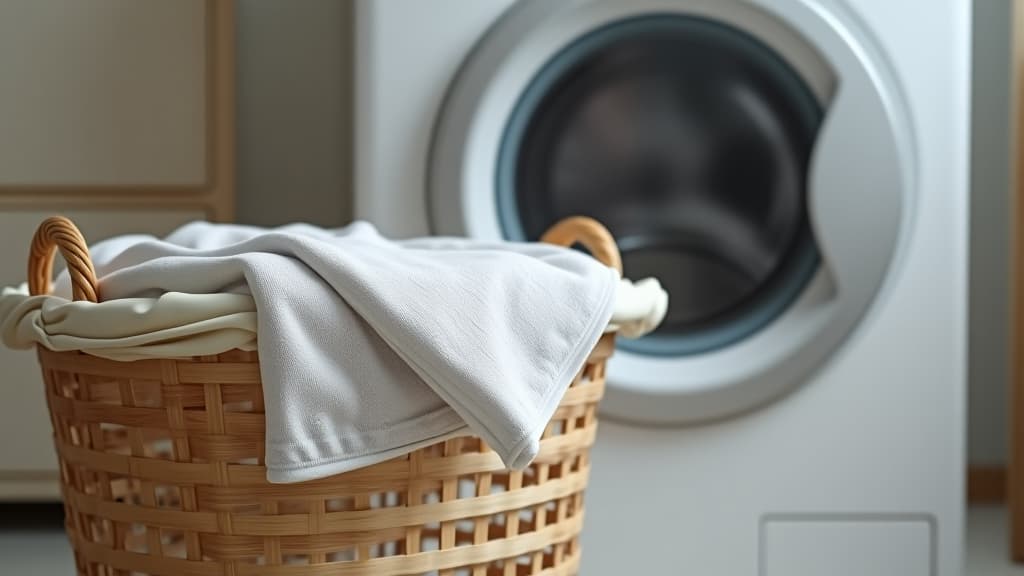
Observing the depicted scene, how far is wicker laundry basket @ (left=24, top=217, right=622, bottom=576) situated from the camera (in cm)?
62

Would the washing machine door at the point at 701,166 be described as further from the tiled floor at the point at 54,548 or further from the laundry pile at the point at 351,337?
the tiled floor at the point at 54,548

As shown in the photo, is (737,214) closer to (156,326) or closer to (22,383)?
(156,326)

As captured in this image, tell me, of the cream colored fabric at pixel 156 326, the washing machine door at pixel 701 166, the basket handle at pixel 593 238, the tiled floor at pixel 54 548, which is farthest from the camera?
the tiled floor at pixel 54 548

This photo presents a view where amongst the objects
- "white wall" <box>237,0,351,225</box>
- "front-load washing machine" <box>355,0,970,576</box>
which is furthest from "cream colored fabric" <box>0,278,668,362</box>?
"white wall" <box>237,0,351,225</box>

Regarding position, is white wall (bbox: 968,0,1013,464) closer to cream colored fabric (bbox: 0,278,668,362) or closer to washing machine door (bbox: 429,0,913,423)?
washing machine door (bbox: 429,0,913,423)

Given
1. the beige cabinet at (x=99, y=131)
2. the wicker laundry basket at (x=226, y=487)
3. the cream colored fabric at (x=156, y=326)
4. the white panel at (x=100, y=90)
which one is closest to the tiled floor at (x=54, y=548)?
the beige cabinet at (x=99, y=131)

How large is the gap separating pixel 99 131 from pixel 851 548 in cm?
108

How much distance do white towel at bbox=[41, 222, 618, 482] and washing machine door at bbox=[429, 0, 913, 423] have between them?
0.43 meters

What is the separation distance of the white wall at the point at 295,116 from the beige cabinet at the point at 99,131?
0.73 ft

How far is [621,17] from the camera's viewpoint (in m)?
1.09

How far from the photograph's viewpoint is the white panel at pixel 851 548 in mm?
1088

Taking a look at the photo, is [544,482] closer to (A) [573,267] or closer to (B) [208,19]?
(A) [573,267]

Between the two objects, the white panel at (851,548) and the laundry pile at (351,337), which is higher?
the laundry pile at (351,337)

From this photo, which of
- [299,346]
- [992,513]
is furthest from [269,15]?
[992,513]
